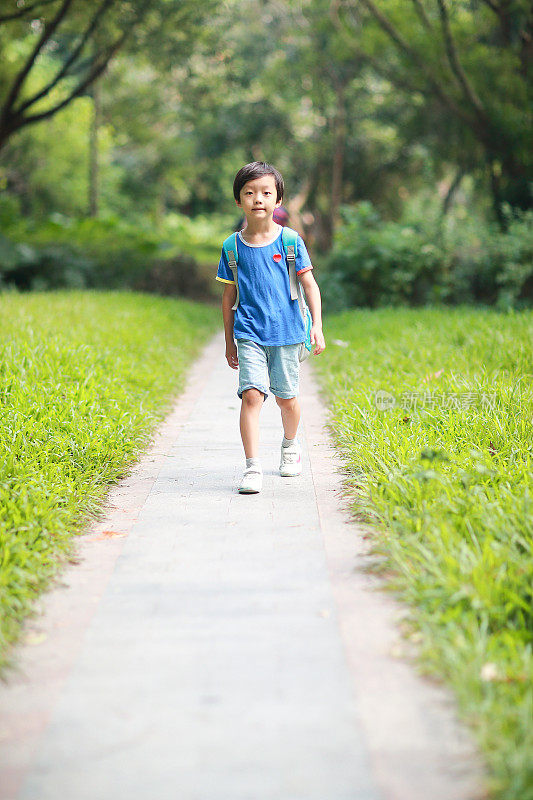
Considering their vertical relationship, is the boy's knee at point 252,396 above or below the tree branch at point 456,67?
below

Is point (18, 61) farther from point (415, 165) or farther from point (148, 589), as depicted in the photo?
point (148, 589)

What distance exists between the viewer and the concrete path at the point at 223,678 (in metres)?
1.93

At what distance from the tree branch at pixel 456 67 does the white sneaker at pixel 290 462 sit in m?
9.30

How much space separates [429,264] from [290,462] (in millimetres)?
7622

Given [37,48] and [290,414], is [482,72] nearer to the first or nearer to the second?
[37,48]

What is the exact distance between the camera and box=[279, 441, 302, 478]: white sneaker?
14.6 ft

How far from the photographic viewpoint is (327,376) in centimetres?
725

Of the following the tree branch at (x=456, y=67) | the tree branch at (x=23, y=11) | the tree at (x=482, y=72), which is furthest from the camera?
the tree at (x=482, y=72)

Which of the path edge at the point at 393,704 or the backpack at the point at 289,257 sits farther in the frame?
the backpack at the point at 289,257

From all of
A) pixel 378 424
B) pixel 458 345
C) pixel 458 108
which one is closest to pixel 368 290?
pixel 458 108

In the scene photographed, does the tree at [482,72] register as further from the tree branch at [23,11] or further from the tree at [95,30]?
the tree branch at [23,11]

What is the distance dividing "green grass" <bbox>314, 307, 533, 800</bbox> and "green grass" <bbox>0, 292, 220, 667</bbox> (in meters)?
1.27

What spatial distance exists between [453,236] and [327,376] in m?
5.26

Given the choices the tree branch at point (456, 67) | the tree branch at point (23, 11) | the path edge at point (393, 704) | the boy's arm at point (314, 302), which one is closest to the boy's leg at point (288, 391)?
the boy's arm at point (314, 302)
